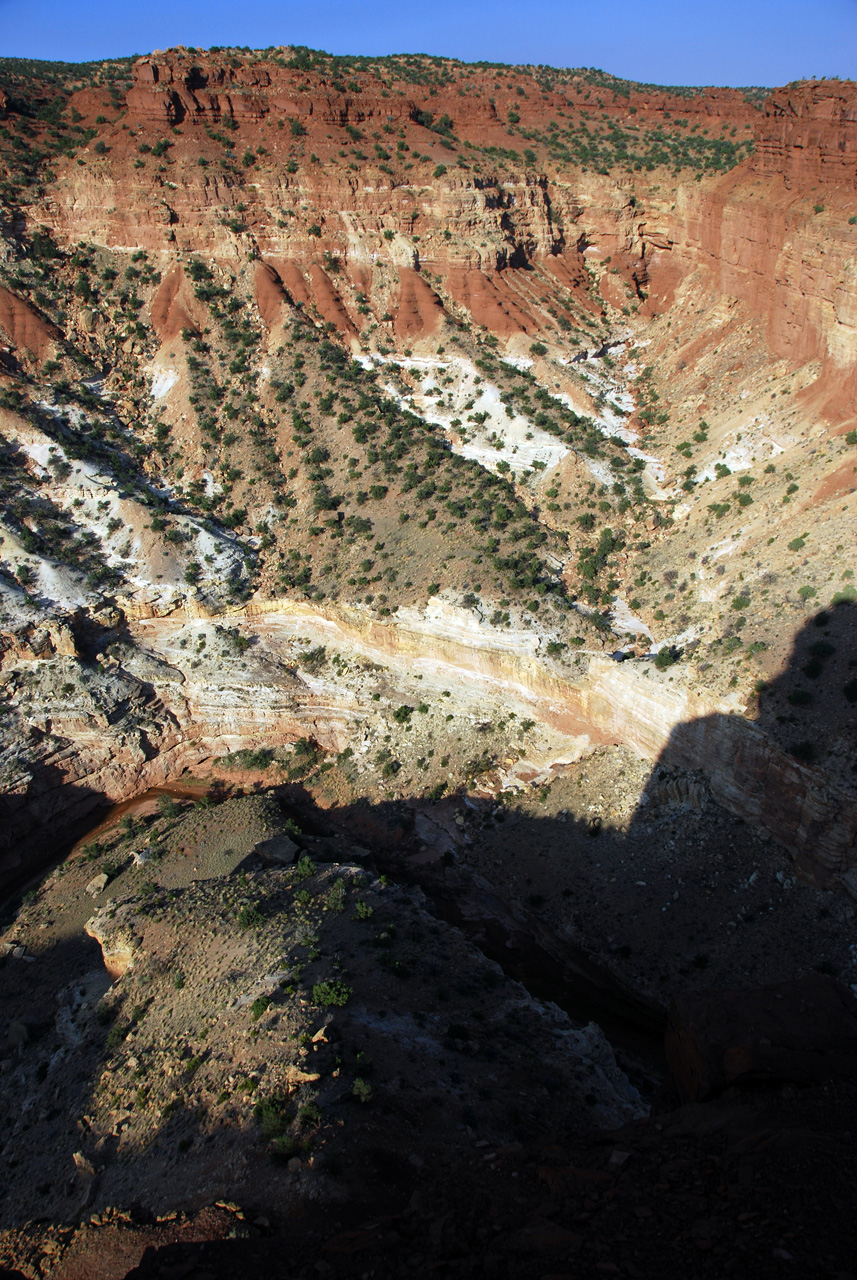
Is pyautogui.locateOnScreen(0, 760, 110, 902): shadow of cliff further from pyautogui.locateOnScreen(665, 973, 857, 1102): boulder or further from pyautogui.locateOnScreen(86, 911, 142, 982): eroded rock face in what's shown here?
pyautogui.locateOnScreen(665, 973, 857, 1102): boulder

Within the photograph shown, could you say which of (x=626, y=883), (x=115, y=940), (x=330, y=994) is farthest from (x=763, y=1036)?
(x=115, y=940)

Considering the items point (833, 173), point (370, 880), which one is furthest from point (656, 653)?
point (833, 173)

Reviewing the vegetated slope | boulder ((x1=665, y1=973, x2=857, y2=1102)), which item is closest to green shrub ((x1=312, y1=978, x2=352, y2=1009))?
boulder ((x1=665, y1=973, x2=857, y2=1102))

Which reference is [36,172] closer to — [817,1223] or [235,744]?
[235,744]

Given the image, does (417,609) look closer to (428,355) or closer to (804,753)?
(804,753)

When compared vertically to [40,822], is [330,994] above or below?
above

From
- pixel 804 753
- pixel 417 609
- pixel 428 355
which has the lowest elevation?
pixel 417 609

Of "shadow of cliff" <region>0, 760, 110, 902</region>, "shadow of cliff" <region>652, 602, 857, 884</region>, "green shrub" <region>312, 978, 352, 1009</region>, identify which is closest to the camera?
"green shrub" <region>312, 978, 352, 1009</region>
